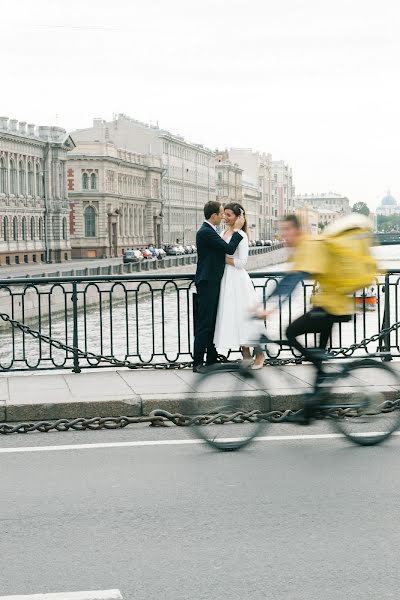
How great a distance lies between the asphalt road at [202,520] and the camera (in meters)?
4.32

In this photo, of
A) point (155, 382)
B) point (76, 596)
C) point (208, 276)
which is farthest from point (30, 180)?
point (76, 596)

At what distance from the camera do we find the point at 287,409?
8383 millimetres

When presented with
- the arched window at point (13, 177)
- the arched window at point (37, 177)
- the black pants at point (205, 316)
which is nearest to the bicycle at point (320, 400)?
the black pants at point (205, 316)

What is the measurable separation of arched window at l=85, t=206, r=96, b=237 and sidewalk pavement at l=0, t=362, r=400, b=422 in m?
98.1

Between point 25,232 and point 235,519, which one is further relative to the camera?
point 25,232

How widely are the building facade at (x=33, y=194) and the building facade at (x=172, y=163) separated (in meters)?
33.0

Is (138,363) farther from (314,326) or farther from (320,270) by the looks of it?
(320,270)

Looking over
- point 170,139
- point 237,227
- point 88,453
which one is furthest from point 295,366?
point 170,139

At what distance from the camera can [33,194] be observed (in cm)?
9181

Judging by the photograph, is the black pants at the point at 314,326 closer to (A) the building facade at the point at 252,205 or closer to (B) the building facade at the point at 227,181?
(B) the building facade at the point at 227,181

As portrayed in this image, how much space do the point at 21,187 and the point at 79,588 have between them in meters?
86.6

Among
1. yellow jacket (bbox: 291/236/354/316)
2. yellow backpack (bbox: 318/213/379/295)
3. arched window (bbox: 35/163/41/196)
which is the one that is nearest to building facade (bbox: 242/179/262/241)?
arched window (bbox: 35/163/41/196)

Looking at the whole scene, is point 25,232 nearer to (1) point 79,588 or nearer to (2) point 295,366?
(2) point 295,366

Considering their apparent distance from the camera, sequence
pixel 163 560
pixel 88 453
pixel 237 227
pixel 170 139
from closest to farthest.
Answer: pixel 163 560 < pixel 88 453 < pixel 237 227 < pixel 170 139
